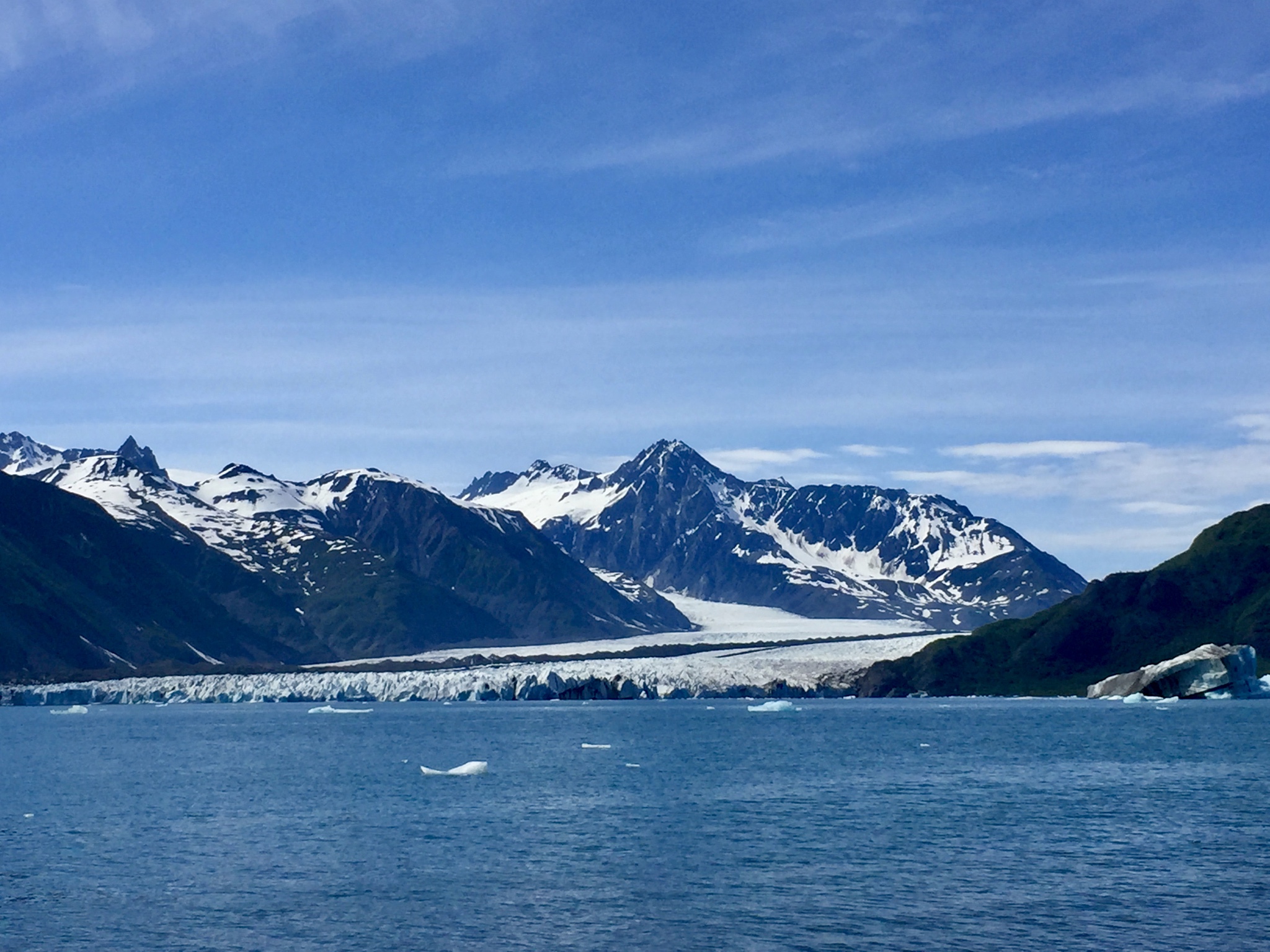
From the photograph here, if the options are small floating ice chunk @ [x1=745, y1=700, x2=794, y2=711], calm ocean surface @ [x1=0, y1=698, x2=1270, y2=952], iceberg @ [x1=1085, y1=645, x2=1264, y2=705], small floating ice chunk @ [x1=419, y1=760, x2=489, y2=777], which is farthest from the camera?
small floating ice chunk @ [x1=745, y1=700, x2=794, y2=711]

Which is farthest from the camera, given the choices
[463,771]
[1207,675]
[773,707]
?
[773,707]

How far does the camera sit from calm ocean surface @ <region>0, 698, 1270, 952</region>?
42.2m

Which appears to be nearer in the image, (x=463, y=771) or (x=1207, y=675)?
(x=463, y=771)

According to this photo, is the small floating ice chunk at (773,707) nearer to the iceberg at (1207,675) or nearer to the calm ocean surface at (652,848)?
the iceberg at (1207,675)

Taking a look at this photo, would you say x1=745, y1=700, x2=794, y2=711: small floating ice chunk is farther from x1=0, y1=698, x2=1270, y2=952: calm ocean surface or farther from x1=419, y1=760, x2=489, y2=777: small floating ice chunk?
x1=419, y1=760, x2=489, y2=777: small floating ice chunk

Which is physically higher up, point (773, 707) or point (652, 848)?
point (773, 707)

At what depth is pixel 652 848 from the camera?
59031 mm

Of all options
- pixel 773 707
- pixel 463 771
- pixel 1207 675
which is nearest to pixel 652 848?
pixel 463 771

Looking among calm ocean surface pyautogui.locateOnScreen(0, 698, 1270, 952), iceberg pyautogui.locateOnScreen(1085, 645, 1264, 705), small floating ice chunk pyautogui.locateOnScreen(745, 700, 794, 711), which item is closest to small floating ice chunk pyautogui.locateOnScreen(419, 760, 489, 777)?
calm ocean surface pyautogui.locateOnScreen(0, 698, 1270, 952)

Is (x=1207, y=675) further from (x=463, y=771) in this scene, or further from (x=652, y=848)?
(x=652, y=848)

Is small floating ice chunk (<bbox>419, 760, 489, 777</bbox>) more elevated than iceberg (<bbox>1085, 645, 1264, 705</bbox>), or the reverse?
iceberg (<bbox>1085, 645, 1264, 705</bbox>)

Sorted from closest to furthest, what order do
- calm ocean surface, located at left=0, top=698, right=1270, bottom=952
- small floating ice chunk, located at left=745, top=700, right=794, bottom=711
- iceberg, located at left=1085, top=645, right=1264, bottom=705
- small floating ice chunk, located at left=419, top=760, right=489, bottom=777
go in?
1. calm ocean surface, located at left=0, top=698, right=1270, bottom=952
2. small floating ice chunk, located at left=419, top=760, right=489, bottom=777
3. iceberg, located at left=1085, top=645, right=1264, bottom=705
4. small floating ice chunk, located at left=745, top=700, right=794, bottom=711

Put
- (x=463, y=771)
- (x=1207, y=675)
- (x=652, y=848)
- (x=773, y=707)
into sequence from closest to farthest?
(x=652, y=848) < (x=463, y=771) < (x=1207, y=675) < (x=773, y=707)

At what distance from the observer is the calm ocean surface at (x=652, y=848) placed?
42.2 metres
